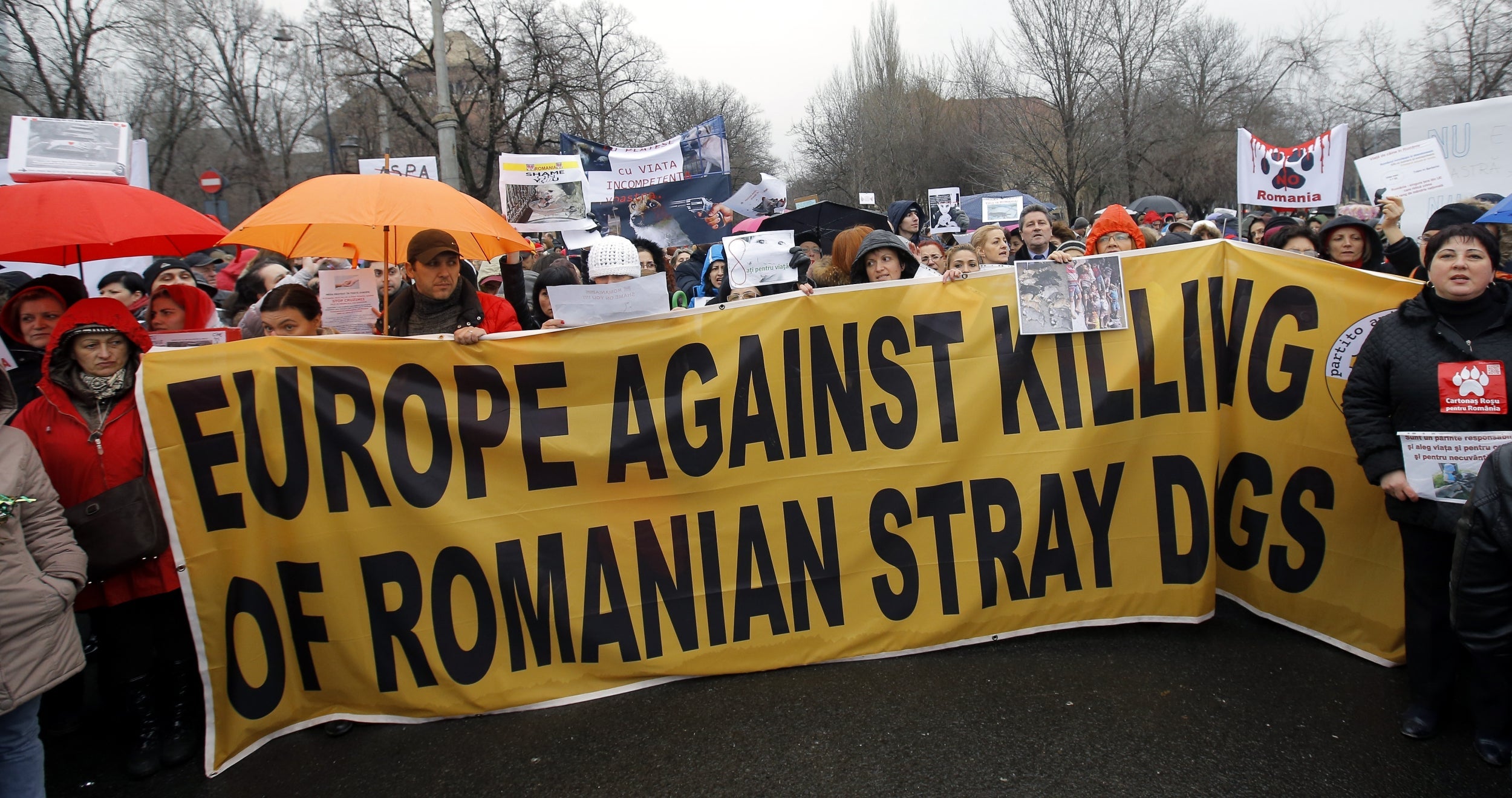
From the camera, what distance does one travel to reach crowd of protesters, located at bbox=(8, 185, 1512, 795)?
103 inches

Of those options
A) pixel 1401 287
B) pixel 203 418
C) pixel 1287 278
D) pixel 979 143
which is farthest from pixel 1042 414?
pixel 979 143

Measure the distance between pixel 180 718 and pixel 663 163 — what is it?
6.23m

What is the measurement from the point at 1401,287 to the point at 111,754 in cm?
525

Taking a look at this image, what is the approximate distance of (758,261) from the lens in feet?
13.9

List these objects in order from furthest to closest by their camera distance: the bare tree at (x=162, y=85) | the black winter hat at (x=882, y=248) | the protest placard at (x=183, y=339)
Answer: the bare tree at (x=162, y=85)
the black winter hat at (x=882, y=248)
the protest placard at (x=183, y=339)

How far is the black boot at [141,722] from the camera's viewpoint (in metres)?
3.32

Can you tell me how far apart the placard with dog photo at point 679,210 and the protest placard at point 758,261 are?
412cm

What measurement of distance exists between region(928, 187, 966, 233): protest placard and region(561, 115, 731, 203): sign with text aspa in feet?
16.2

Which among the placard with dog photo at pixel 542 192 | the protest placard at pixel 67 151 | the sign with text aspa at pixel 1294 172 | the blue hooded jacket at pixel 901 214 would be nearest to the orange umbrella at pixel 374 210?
the protest placard at pixel 67 151

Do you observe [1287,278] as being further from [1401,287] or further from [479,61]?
[479,61]

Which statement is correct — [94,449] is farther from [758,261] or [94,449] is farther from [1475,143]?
[1475,143]

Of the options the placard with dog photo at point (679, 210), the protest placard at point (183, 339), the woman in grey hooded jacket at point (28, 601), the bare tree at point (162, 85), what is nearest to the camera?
the woman in grey hooded jacket at point (28, 601)

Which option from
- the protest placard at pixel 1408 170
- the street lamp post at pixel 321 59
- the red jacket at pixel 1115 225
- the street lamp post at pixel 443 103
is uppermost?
the street lamp post at pixel 321 59

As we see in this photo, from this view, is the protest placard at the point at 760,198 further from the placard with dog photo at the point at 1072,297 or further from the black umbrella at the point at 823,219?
the placard with dog photo at the point at 1072,297
